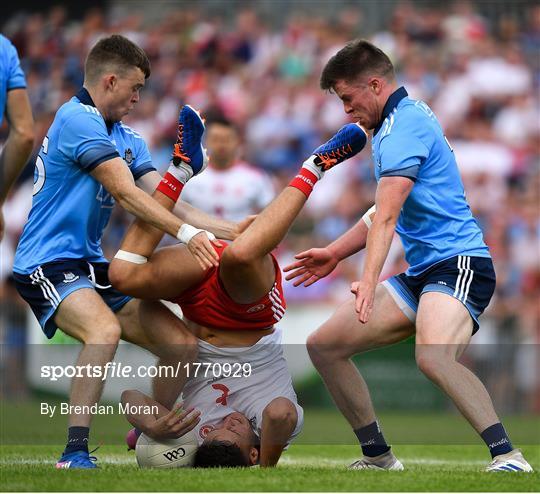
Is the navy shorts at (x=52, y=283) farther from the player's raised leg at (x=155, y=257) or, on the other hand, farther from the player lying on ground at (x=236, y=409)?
the player lying on ground at (x=236, y=409)

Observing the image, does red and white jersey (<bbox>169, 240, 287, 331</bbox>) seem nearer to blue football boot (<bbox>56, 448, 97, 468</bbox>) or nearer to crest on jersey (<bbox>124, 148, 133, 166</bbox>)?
crest on jersey (<bbox>124, 148, 133, 166</bbox>)

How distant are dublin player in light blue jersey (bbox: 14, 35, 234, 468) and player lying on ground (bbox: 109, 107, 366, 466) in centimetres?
14

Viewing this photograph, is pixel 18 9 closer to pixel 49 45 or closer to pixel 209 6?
pixel 49 45

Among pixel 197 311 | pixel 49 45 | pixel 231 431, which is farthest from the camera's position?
pixel 49 45

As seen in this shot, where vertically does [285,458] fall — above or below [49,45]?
below

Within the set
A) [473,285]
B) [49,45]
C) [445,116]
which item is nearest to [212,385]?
[473,285]

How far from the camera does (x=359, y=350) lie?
6.88 meters

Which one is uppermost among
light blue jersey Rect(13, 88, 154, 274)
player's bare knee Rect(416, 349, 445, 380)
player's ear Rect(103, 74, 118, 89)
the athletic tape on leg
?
player's ear Rect(103, 74, 118, 89)

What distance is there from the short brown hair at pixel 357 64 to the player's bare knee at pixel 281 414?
1928mm

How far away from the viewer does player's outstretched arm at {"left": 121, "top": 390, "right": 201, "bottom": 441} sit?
6.27 metres

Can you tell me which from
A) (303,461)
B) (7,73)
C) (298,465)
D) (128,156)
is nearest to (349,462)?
(303,461)

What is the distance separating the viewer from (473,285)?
659cm

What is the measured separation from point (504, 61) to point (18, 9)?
7875 millimetres

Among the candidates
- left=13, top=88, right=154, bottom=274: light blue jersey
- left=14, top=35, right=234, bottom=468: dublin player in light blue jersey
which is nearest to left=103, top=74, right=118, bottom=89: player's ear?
left=14, top=35, right=234, bottom=468: dublin player in light blue jersey
